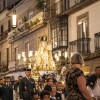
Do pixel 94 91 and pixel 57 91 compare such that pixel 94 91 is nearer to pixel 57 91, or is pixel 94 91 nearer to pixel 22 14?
pixel 57 91

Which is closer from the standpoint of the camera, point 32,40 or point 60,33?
point 60,33

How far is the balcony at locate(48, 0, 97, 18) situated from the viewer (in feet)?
81.4

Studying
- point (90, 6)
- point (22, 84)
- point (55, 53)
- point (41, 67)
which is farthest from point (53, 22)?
point (22, 84)

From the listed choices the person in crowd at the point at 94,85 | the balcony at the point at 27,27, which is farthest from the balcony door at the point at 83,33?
the person in crowd at the point at 94,85

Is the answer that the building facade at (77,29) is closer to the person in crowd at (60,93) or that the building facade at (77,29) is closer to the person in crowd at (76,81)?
the person in crowd at (60,93)

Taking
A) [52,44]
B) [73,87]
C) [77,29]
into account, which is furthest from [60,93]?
[52,44]

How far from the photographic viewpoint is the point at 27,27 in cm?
3488

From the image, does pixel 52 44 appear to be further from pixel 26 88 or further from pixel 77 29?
pixel 26 88

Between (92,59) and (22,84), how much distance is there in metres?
9.62

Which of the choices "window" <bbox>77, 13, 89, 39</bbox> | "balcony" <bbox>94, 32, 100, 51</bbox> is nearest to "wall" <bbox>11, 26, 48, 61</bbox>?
"window" <bbox>77, 13, 89, 39</bbox>

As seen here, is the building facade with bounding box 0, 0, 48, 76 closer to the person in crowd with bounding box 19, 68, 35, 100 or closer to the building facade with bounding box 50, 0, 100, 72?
the building facade with bounding box 50, 0, 100, 72

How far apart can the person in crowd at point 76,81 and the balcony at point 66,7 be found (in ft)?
55.3

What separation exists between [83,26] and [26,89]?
11828 millimetres

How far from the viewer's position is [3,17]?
1905 inches
